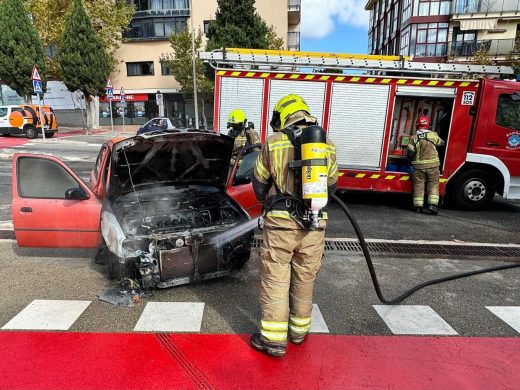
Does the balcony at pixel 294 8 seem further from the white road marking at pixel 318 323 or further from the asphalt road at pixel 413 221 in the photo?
the white road marking at pixel 318 323

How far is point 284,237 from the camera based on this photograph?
8.86ft

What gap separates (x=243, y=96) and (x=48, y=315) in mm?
5011

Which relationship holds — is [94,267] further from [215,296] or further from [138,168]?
[215,296]

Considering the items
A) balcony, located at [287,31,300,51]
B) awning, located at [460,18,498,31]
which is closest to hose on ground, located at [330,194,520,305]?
awning, located at [460,18,498,31]

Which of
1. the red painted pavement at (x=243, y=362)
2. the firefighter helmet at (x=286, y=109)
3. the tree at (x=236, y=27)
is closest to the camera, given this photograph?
the red painted pavement at (x=243, y=362)

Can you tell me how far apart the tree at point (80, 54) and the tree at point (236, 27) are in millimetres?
8041

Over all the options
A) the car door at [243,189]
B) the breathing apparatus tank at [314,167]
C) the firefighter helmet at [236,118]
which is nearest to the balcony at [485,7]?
the firefighter helmet at [236,118]

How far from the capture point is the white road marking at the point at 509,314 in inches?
130

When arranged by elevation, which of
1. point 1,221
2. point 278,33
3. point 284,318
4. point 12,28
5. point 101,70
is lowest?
point 1,221

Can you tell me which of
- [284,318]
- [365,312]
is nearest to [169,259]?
[284,318]

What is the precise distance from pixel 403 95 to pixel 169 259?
5389 millimetres

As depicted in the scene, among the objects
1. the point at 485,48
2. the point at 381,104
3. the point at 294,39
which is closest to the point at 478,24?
the point at 485,48

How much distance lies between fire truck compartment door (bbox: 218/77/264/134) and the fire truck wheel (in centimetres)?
399

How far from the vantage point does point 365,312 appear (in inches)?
137
